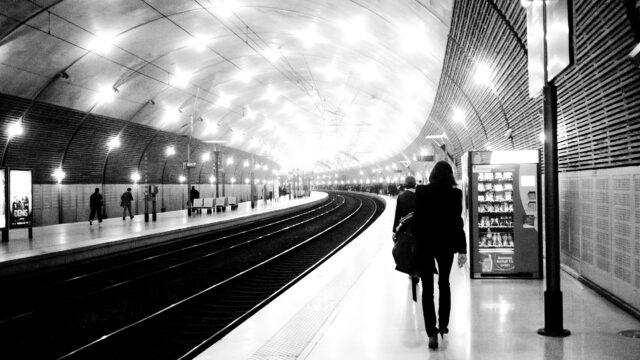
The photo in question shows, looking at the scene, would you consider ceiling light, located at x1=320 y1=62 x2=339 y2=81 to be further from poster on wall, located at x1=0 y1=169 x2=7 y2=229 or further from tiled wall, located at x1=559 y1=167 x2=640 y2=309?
tiled wall, located at x1=559 y1=167 x2=640 y2=309

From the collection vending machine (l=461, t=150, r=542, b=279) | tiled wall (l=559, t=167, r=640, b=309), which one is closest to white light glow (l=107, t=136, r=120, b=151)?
vending machine (l=461, t=150, r=542, b=279)

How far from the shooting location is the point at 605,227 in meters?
6.84

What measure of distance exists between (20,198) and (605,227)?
14.9 metres

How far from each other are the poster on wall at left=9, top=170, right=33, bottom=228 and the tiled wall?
14149 millimetres

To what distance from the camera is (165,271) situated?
12.2 m

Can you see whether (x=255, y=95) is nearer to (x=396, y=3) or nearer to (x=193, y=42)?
(x=193, y=42)

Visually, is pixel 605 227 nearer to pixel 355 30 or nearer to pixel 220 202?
pixel 355 30

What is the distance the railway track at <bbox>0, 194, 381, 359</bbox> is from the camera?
6504 millimetres

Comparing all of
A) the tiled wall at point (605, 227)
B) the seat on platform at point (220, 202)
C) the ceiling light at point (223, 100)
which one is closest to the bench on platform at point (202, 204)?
the seat on platform at point (220, 202)

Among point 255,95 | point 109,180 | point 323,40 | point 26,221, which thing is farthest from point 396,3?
point 255,95

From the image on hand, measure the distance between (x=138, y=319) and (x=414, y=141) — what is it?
1243 inches

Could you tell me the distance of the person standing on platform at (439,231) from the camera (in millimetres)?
4965

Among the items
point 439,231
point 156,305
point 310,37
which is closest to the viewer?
point 439,231

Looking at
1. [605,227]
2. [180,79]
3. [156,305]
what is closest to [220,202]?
[180,79]
